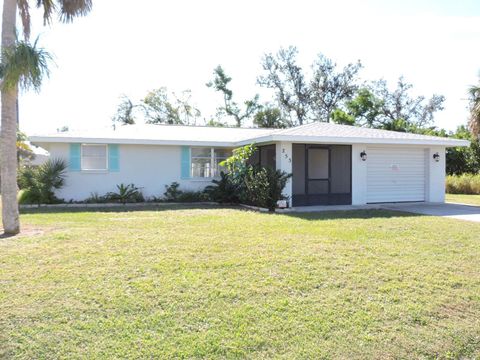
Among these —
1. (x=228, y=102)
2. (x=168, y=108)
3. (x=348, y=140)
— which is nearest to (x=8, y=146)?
(x=348, y=140)

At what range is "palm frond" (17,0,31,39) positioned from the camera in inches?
374

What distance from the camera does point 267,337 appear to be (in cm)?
388

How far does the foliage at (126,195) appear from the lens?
1487 cm

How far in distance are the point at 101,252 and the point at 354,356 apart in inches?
170

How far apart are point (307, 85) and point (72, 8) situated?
102 feet

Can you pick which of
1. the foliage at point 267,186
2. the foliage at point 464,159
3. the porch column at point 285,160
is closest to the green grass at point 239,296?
the foliage at point 267,186

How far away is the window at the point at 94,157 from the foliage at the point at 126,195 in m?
1.08

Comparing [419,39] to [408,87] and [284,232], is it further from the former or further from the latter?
[408,87]

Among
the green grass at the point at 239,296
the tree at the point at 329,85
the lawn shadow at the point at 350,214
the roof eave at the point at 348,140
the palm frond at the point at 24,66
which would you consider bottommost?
the green grass at the point at 239,296

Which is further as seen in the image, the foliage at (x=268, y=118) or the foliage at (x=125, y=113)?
the foliage at (x=125, y=113)

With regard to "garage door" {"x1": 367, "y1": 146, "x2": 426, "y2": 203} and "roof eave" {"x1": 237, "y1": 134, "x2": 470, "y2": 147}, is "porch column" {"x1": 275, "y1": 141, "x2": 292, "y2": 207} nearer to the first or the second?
"roof eave" {"x1": 237, "y1": 134, "x2": 470, "y2": 147}

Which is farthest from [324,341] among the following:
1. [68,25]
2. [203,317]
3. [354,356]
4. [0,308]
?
[68,25]

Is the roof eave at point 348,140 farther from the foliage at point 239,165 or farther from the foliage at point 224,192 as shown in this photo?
the foliage at point 224,192

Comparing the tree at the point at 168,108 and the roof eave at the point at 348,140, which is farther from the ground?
the tree at the point at 168,108
